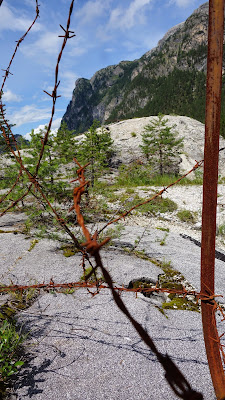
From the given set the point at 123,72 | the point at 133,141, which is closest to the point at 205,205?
the point at 133,141

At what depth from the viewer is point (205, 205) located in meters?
0.65

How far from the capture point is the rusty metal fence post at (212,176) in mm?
583

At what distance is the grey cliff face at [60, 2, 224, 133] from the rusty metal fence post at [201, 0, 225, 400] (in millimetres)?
49195

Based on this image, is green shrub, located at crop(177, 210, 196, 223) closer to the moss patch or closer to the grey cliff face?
the moss patch

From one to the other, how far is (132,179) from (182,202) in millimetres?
4355

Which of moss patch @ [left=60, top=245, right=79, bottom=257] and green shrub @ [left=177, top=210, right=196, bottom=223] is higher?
moss patch @ [left=60, top=245, right=79, bottom=257]

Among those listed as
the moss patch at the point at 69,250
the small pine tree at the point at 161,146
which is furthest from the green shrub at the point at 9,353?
the small pine tree at the point at 161,146

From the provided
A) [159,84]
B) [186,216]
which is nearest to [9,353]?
[186,216]

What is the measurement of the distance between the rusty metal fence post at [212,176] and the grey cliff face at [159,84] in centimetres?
4919

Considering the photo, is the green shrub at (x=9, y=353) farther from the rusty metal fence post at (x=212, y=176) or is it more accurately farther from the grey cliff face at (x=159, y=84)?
the grey cliff face at (x=159, y=84)

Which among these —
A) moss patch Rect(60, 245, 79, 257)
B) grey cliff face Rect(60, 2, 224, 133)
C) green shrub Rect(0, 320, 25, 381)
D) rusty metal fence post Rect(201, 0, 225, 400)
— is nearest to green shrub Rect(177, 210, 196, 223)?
moss patch Rect(60, 245, 79, 257)

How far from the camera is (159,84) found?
372ft

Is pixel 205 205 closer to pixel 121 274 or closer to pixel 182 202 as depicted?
pixel 121 274

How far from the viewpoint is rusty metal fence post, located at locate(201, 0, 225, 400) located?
58 centimetres
